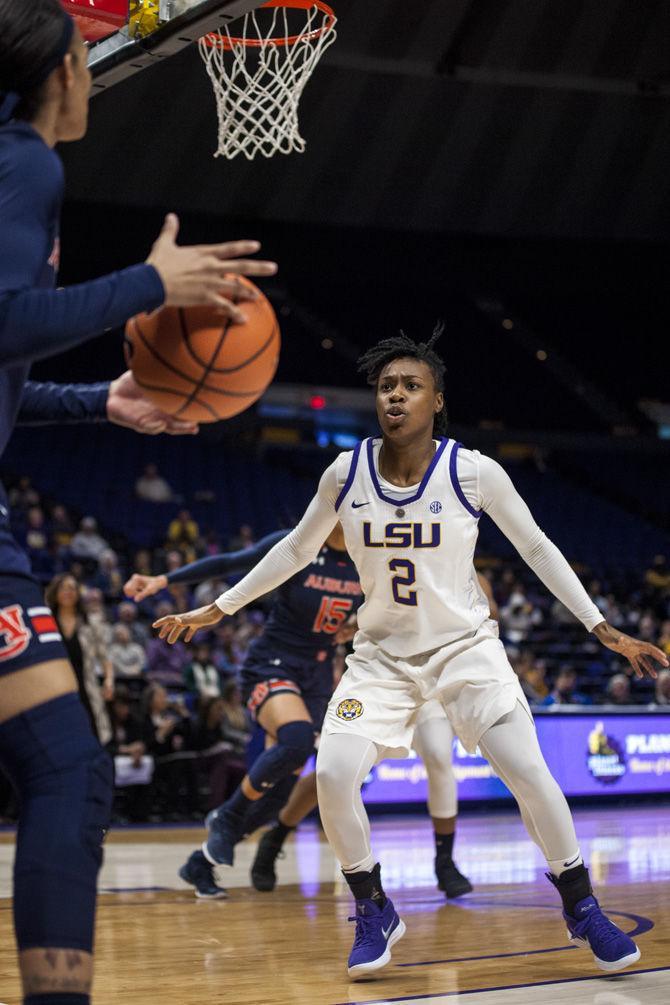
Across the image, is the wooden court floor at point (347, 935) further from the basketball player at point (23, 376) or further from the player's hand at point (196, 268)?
the player's hand at point (196, 268)

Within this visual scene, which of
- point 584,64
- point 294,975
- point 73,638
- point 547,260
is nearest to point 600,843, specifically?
point 73,638

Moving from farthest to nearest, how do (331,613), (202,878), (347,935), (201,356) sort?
(331,613), (202,878), (347,935), (201,356)

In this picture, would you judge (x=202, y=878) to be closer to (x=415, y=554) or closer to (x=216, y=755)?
(x=415, y=554)

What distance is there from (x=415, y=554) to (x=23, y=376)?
2101mm

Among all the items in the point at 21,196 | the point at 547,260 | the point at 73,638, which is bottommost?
the point at 547,260

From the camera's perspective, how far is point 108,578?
594 inches

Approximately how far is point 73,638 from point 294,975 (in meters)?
3.70

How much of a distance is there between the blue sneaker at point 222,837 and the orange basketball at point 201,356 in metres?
3.82

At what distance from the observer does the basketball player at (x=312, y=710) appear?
6.38 m

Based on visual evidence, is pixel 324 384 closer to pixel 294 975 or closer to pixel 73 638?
pixel 73 638

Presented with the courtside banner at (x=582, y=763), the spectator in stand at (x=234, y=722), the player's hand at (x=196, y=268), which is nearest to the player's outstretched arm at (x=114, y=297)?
the player's hand at (x=196, y=268)

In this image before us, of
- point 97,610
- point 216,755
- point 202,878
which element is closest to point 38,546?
point 97,610

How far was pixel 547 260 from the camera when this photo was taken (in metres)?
24.1

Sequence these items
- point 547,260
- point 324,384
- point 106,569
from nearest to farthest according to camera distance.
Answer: point 106,569, point 547,260, point 324,384
